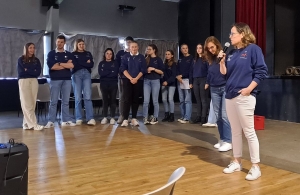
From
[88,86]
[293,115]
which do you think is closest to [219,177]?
[88,86]

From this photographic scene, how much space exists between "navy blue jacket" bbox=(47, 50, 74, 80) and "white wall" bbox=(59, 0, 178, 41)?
11.6 ft

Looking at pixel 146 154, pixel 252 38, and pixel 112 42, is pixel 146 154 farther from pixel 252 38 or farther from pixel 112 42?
pixel 112 42

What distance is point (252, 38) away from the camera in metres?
2.80

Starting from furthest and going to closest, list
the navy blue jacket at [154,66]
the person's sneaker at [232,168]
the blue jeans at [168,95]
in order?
the blue jeans at [168,95] < the navy blue jacket at [154,66] < the person's sneaker at [232,168]

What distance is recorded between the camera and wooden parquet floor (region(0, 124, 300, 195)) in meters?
2.56

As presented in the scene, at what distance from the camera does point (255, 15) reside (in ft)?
24.2

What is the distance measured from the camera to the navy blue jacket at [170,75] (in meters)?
6.01

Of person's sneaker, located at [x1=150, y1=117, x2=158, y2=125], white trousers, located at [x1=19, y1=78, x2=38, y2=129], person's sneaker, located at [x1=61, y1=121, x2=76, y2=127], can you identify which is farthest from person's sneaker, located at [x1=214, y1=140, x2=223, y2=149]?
white trousers, located at [x1=19, y1=78, x2=38, y2=129]

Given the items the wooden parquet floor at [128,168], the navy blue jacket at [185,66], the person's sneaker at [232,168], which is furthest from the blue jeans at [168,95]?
the person's sneaker at [232,168]

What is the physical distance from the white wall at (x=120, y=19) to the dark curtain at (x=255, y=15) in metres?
3.09

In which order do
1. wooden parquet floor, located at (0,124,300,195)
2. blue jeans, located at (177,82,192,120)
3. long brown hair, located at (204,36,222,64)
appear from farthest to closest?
blue jeans, located at (177,82,192,120) < long brown hair, located at (204,36,222,64) < wooden parquet floor, located at (0,124,300,195)

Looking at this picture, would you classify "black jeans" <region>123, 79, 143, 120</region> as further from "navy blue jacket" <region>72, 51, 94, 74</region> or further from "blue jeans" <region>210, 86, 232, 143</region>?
"blue jeans" <region>210, 86, 232, 143</region>

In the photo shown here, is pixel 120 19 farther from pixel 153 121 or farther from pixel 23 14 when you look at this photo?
pixel 153 121

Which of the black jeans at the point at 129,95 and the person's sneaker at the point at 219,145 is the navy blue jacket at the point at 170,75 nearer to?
the black jeans at the point at 129,95
